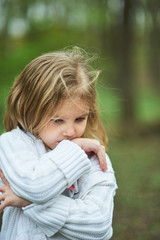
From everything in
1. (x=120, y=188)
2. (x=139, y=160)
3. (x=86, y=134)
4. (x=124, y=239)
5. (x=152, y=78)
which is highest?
(x=86, y=134)

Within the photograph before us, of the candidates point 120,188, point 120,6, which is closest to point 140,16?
point 120,6

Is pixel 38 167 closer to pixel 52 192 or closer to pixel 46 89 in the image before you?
pixel 52 192

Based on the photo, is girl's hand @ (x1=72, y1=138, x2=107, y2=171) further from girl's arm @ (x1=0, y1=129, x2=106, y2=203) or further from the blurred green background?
the blurred green background

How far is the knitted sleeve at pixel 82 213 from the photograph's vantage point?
1.91m

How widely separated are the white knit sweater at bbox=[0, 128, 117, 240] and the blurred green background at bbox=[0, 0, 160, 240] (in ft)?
4.49

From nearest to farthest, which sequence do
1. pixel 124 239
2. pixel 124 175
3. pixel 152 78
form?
pixel 124 239 < pixel 124 175 < pixel 152 78

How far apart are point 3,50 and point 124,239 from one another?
15.5ft

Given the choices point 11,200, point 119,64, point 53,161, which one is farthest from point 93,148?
point 119,64

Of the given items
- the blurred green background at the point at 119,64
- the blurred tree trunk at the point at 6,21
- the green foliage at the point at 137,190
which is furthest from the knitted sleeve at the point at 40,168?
the blurred tree trunk at the point at 6,21

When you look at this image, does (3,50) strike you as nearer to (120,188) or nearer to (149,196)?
(120,188)

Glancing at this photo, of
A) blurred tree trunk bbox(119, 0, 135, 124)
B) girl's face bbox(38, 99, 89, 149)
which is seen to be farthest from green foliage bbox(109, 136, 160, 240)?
girl's face bbox(38, 99, 89, 149)

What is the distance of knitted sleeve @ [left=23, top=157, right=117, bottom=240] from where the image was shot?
191 centimetres

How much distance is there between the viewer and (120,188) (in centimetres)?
546

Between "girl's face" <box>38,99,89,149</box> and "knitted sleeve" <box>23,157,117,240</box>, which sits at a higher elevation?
"girl's face" <box>38,99,89,149</box>
